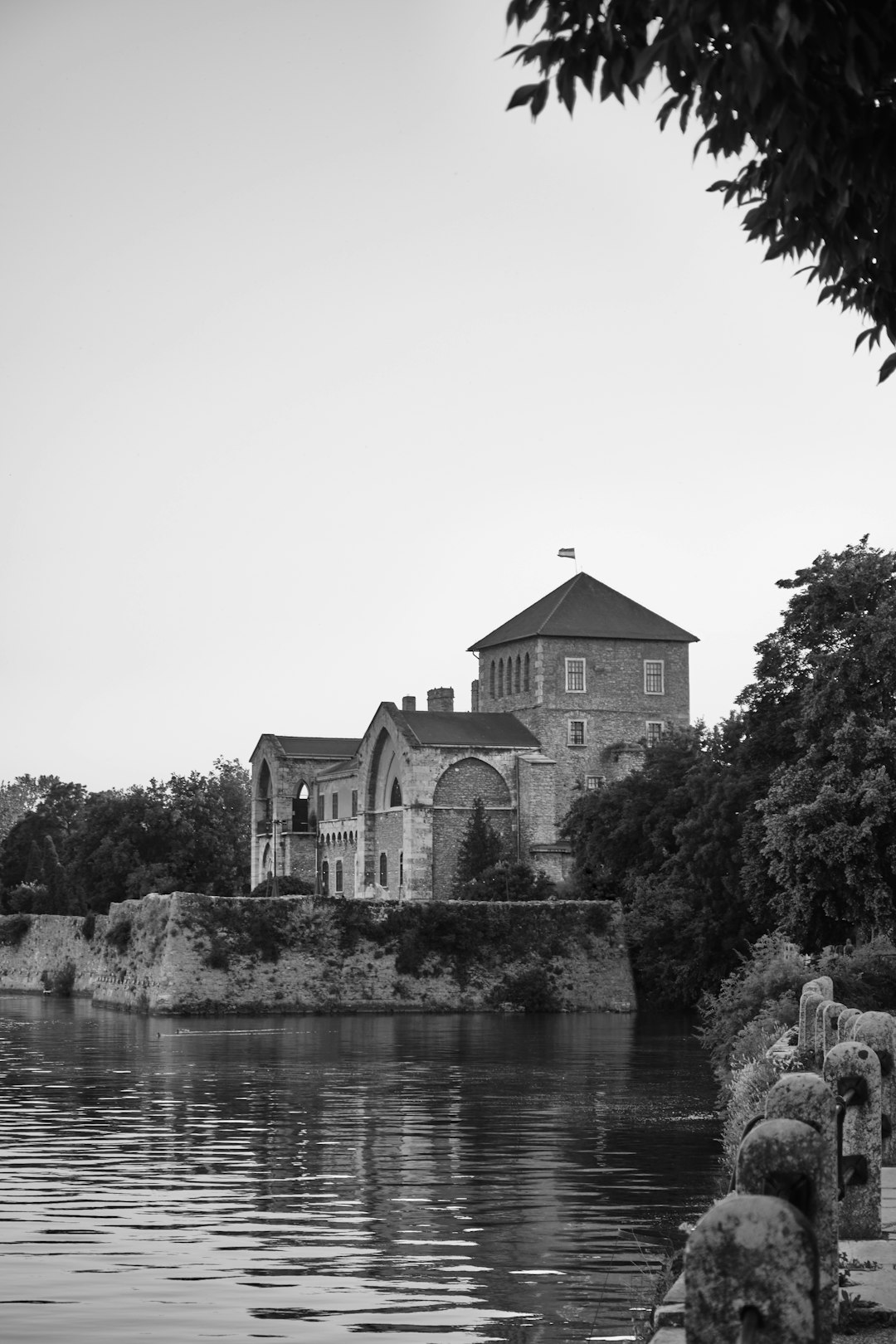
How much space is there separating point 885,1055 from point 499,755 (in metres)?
58.2

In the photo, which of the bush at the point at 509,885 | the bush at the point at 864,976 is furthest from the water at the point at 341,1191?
the bush at the point at 509,885

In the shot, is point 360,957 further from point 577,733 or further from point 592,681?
point 592,681

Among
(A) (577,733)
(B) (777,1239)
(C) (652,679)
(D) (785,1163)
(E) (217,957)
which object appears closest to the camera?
(B) (777,1239)

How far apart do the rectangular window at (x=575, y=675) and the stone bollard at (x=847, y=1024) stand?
198 ft

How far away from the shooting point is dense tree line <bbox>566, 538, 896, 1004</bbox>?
35906 mm

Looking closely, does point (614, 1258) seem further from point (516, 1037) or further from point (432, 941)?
point (432, 941)

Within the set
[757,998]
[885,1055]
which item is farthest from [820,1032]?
[757,998]

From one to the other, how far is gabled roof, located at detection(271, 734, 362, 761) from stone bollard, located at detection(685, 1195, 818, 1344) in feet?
254

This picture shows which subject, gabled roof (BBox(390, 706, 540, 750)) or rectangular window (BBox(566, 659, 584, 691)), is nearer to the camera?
gabled roof (BBox(390, 706, 540, 750))

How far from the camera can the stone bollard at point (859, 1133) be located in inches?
400

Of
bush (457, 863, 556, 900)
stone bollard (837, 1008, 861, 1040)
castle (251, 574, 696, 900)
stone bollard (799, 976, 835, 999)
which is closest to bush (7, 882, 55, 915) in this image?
castle (251, 574, 696, 900)

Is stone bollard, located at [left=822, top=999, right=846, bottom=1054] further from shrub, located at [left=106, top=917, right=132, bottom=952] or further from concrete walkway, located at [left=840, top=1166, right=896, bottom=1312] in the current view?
shrub, located at [left=106, top=917, right=132, bottom=952]

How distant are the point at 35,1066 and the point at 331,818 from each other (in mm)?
44449

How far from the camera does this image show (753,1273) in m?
5.16
